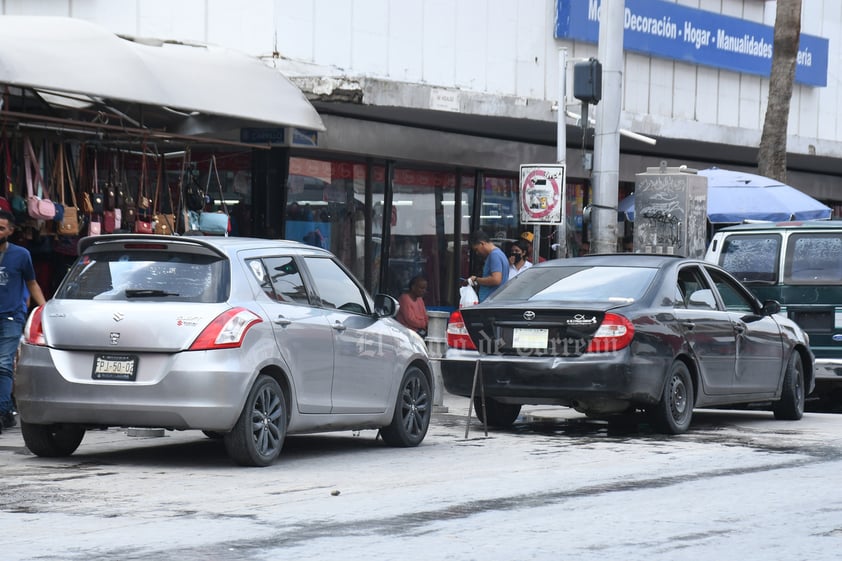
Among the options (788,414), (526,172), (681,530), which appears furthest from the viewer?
(526,172)

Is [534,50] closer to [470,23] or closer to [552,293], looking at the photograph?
[470,23]

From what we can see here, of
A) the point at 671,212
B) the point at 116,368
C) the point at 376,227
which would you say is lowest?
the point at 116,368

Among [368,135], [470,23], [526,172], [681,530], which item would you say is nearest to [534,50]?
[470,23]

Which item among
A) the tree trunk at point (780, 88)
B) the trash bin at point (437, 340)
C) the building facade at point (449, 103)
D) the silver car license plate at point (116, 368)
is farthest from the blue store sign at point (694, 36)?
the silver car license plate at point (116, 368)

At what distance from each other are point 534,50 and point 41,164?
810 cm

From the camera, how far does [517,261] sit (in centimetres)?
1903

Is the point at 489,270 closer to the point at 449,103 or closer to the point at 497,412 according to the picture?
the point at 449,103

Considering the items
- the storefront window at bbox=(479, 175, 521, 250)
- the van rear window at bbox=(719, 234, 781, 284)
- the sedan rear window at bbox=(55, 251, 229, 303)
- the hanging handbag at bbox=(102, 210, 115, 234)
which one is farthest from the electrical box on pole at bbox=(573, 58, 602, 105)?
the sedan rear window at bbox=(55, 251, 229, 303)

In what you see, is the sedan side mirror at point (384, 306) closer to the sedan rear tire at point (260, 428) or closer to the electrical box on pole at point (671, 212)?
the sedan rear tire at point (260, 428)

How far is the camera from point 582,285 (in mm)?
12805

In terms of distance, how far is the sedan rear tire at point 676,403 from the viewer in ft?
40.7

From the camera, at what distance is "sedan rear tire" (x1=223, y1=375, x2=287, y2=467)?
970 centimetres

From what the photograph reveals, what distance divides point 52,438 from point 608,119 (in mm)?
8803

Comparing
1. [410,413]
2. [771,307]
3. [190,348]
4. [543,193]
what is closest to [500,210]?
[543,193]
